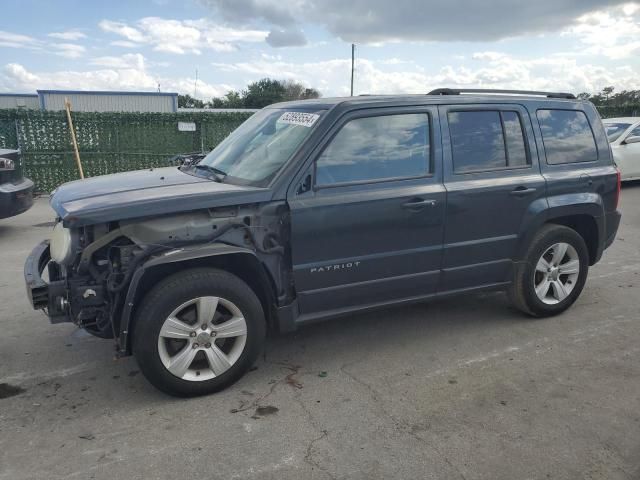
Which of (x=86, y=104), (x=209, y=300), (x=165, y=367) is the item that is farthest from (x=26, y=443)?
(x=86, y=104)

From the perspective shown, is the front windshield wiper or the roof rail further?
the roof rail

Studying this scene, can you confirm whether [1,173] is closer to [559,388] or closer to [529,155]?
[529,155]

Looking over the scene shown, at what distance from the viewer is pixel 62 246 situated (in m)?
3.41

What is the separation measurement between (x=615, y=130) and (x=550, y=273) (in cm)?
952

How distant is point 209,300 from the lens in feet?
11.1

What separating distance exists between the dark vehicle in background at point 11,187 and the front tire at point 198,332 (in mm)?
5526

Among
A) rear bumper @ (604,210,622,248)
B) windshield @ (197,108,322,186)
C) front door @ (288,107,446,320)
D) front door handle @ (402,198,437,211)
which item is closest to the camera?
front door @ (288,107,446,320)

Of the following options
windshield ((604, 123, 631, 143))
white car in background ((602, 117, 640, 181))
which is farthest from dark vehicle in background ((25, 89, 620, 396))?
windshield ((604, 123, 631, 143))

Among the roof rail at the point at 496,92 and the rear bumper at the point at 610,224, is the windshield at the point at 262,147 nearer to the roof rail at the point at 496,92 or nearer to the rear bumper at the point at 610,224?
the roof rail at the point at 496,92

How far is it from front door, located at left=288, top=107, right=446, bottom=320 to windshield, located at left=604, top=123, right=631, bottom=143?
1014cm

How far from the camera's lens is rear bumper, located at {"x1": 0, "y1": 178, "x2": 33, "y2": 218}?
25.0 ft

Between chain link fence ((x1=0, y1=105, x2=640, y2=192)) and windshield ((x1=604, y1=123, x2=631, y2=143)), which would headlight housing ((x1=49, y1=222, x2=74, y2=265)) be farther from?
windshield ((x1=604, y1=123, x2=631, y2=143))

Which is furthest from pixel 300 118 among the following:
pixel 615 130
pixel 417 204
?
pixel 615 130

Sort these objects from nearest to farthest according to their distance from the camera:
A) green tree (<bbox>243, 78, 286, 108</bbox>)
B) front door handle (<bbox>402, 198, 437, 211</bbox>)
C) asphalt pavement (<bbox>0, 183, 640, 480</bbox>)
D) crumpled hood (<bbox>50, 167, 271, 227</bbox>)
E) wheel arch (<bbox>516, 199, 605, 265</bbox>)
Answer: asphalt pavement (<bbox>0, 183, 640, 480</bbox>) → crumpled hood (<bbox>50, 167, 271, 227</bbox>) → front door handle (<bbox>402, 198, 437, 211</bbox>) → wheel arch (<bbox>516, 199, 605, 265</bbox>) → green tree (<bbox>243, 78, 286, 108</bbox>)
